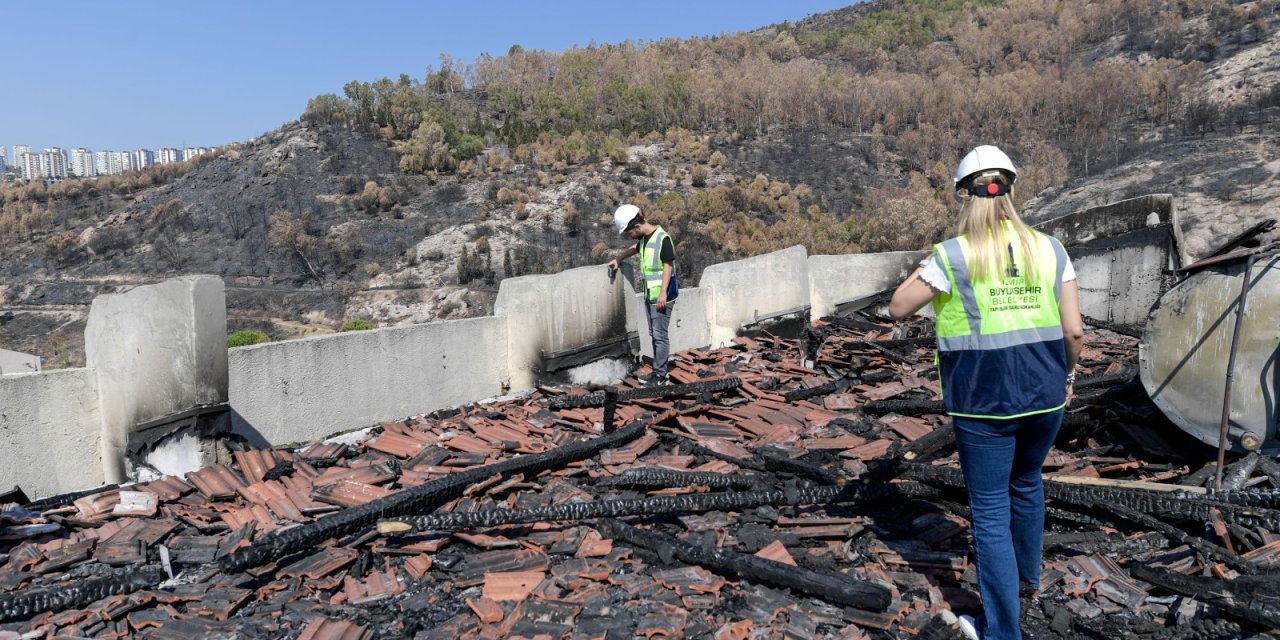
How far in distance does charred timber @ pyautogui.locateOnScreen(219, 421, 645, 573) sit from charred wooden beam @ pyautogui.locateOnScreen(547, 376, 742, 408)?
1241 mm

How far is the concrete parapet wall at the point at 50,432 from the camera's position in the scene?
A: 4875mm

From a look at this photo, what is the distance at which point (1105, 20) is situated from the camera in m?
59.2

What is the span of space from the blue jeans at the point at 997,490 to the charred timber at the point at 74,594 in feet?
12.7

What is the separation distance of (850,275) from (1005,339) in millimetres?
9289

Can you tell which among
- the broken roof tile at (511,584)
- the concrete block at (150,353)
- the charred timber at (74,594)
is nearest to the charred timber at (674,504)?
the broken roof tile at (511,584)

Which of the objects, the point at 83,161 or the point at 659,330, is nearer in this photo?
the point at 659,330

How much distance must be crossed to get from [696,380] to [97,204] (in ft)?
163

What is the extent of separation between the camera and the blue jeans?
9.64 ft

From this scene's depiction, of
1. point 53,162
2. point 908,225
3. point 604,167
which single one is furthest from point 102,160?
point 908,225

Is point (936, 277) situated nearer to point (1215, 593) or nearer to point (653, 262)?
point (1215, 593)

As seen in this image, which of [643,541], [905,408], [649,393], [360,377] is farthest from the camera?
[649,393]

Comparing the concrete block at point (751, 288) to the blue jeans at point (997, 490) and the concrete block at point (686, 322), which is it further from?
the blue jeans at point (997, 490)

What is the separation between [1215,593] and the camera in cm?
336

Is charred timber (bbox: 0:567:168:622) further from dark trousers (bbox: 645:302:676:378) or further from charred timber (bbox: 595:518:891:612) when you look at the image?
dark trousers (bbox: 645:302:676:378)
